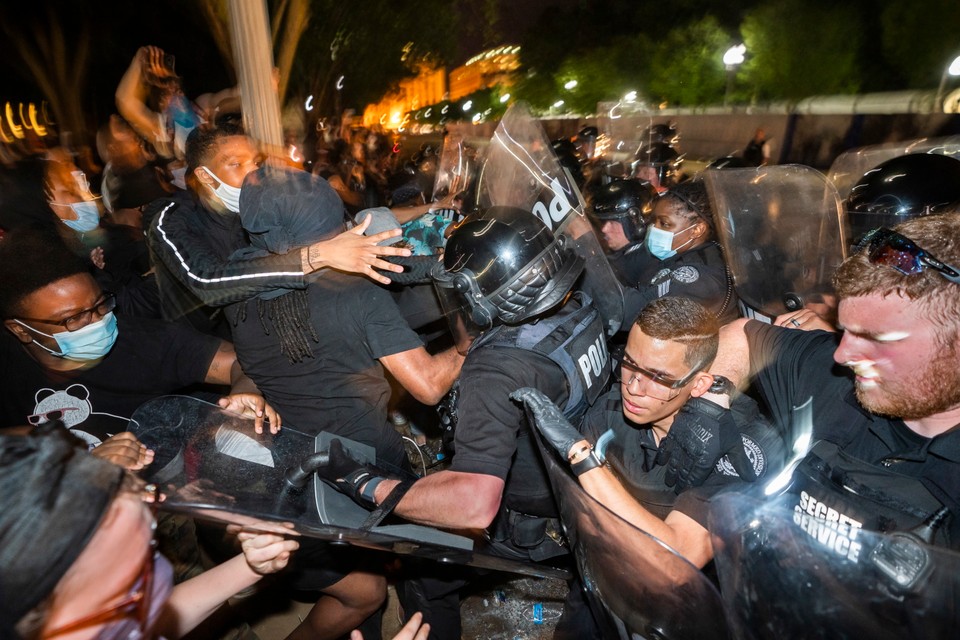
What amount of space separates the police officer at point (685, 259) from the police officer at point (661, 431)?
127 cm

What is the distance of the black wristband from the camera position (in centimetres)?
175

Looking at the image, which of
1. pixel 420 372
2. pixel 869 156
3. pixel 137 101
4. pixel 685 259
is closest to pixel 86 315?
pixel 420 372

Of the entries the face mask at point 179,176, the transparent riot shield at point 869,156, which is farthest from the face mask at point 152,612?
the face mask at point 179,176

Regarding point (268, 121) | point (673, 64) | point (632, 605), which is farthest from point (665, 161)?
point (673, 64)

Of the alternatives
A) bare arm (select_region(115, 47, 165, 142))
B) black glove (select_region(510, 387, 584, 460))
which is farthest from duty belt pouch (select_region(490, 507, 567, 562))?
bare arm (select_region(115, 47, 165, 142))

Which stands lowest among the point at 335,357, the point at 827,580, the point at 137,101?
the point at 335,357

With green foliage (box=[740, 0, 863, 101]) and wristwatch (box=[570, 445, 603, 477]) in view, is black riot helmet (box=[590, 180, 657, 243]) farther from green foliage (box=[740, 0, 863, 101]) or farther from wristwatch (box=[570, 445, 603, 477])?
green foliage (box=[740, 0, 863, 101])

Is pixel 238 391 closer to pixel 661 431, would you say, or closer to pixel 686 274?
pixel 661 431

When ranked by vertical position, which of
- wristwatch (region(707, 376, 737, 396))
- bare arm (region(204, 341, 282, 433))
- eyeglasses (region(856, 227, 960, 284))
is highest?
eyeglasses (region(856, 227, 960, 284))

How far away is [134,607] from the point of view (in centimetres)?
113

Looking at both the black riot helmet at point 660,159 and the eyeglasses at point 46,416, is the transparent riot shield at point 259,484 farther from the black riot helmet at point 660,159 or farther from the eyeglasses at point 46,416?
the black riot helmet at point 660,159

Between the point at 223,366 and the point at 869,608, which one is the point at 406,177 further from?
the point at 869,608

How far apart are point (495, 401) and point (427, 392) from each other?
590mm

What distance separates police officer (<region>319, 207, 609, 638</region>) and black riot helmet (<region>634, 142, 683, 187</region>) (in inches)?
270
